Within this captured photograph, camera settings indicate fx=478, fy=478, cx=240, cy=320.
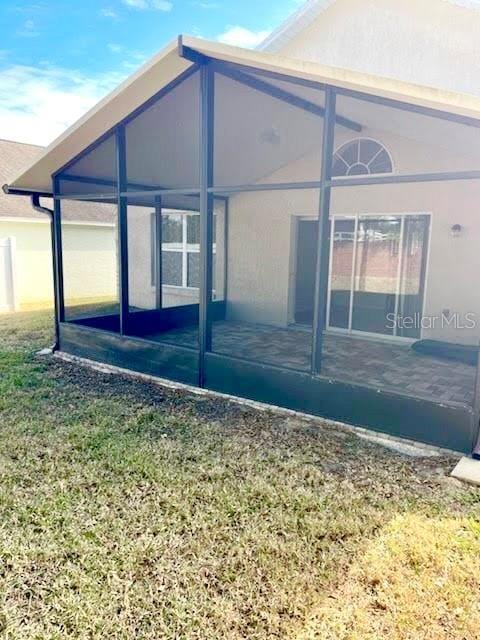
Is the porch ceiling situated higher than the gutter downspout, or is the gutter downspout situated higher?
the porch ceiling

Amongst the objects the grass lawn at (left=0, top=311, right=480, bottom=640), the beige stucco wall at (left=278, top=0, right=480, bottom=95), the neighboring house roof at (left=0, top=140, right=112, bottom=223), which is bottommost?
the grass lawn at (left=0, top=311, right=480, bottom=640)

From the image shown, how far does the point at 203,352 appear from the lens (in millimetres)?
5773

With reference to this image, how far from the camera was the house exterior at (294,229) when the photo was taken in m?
4.67

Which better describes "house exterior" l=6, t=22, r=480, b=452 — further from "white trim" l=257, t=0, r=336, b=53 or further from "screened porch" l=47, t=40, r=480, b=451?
"white trim" l=257, t=0, r=336, b=53

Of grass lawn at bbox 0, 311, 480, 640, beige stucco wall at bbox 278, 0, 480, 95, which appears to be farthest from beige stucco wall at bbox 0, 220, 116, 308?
grass lawn at bbox 0, 311, 480, 640

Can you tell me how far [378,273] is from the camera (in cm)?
828

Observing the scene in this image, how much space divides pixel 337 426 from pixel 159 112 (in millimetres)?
4520

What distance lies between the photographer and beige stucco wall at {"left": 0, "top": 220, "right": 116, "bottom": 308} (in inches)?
514

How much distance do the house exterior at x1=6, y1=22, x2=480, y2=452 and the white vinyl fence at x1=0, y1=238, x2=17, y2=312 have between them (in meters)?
4.07

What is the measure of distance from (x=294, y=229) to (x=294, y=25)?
3.76m

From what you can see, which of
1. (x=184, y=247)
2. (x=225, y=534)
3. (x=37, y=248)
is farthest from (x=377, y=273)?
(x=37, y=248)

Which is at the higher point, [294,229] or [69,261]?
[294,229]

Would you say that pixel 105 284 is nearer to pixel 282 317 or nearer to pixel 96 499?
pixel 282 317

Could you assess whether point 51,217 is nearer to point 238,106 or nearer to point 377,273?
point 238,106
